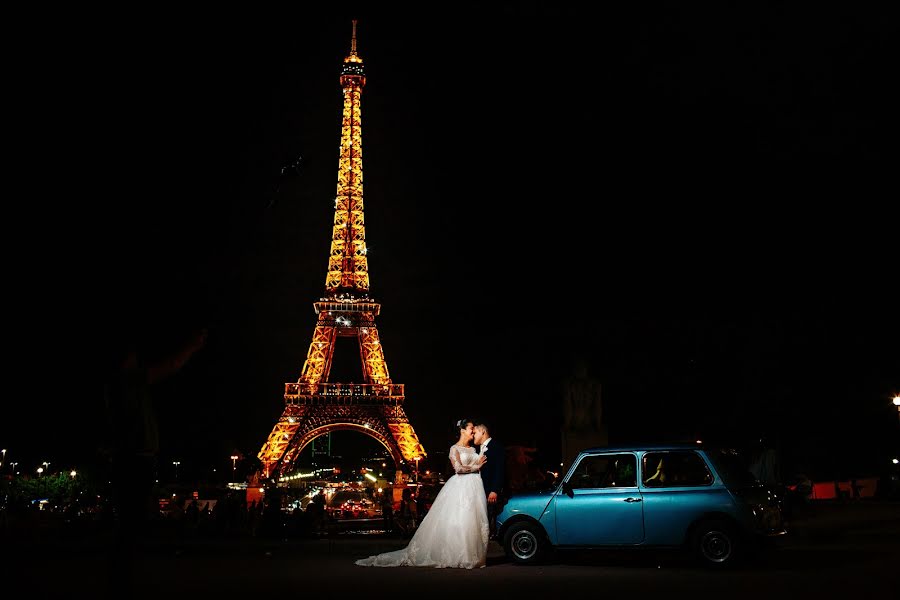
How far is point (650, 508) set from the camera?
11766 millimetres

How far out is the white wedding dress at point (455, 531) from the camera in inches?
474

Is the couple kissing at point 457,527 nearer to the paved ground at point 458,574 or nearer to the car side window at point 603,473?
the paved ground at point 458,574

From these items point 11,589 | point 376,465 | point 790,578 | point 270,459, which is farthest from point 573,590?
point 376,465

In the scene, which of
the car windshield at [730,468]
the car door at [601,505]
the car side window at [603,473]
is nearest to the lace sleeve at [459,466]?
the car door at [601,505]

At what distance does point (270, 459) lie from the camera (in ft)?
215

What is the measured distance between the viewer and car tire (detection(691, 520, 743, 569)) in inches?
444

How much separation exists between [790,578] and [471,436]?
4477 mm

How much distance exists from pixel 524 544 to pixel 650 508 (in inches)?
68.1

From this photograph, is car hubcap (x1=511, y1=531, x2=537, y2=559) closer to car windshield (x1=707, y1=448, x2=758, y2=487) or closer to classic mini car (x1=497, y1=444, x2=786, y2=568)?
classic mini car (x1=497, y1=444, x2=786, y2=568)

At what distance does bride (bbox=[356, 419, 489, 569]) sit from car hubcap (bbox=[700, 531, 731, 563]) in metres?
2.65

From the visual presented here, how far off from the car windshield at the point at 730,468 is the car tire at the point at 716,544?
530 mm

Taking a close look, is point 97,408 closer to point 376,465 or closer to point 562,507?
point 562,507

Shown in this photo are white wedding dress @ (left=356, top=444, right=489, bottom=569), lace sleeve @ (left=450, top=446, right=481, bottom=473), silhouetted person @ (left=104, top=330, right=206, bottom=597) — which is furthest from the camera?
lace sleeve @ (left=450, top=446, right=481, bottom=473)

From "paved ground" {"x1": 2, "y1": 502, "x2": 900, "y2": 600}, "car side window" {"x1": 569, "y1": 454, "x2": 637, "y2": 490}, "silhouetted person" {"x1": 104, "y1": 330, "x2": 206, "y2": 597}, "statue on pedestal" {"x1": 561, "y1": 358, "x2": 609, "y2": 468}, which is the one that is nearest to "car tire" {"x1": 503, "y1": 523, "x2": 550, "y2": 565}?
"paved ground" {"x1": 2, "y1": 502, "x2": 900, "y2": 600}
